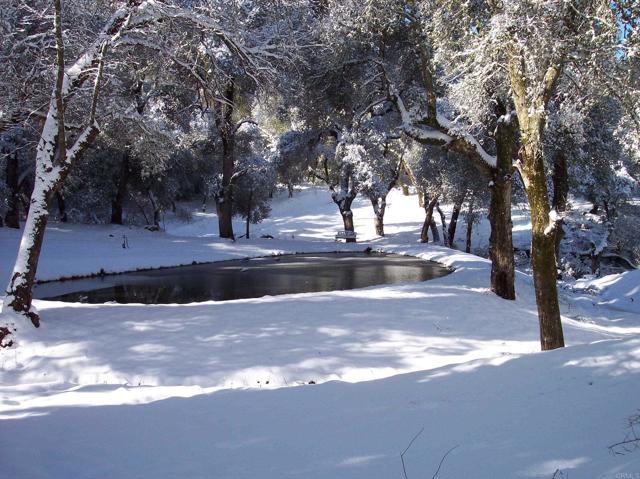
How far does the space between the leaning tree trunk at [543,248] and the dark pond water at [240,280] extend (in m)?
8.38

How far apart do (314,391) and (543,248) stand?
4155 millimetres

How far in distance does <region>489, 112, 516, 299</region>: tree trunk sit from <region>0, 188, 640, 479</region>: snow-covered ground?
76 cm

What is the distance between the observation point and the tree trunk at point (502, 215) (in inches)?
467

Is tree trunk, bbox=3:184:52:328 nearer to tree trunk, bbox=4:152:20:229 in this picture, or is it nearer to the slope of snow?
the slope of snow

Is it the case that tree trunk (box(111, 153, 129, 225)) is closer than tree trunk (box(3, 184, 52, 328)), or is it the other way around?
tree trunk (box(3, 184, 52, 328))

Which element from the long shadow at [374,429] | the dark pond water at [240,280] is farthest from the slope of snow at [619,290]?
the long shadow at [374,429]

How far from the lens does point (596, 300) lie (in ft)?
52.6

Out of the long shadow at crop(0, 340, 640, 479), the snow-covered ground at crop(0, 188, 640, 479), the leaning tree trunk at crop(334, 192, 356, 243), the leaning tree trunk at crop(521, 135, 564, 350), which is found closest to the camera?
the long shadow at crop(0, 340, 640, 479)

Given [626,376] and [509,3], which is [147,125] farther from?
[626,376]

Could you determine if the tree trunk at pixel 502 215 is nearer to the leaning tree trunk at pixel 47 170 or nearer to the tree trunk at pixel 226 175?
the leaning tree trunk at pixel 47 170

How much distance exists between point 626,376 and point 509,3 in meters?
5.06

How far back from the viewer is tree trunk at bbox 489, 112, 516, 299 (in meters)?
11.9

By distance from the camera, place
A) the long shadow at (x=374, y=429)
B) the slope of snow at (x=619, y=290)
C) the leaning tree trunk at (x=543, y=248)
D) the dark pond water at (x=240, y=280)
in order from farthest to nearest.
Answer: the slope of snow at (x=619, y=290) < the dark pond water at (x=240, y=280) < the leaning tree trunk at (x=543, y=248) < the long shadow at (x=374, y=429)

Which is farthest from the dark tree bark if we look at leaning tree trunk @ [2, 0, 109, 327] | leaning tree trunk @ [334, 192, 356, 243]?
leaning tree trunk @ [334, 192, 356, 243]
